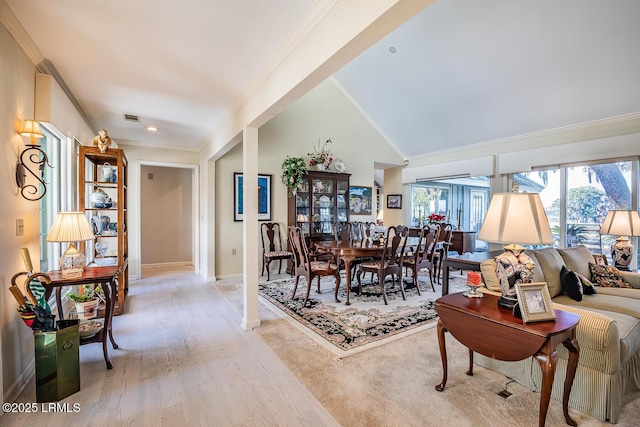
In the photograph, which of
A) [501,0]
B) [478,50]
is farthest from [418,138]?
[501,0]

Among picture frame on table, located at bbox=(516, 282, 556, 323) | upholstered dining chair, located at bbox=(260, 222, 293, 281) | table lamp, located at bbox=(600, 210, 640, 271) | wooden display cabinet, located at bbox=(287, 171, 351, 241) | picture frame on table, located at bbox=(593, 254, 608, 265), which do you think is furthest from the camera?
wooden display cabinet, located at bbox=(287, 171, 351, 241)

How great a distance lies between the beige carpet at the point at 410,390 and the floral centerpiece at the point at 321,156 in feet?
12.6

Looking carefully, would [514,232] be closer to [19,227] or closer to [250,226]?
[250,226]

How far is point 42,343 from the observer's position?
1.88 metres

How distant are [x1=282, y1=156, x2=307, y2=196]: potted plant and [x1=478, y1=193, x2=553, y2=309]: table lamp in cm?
406

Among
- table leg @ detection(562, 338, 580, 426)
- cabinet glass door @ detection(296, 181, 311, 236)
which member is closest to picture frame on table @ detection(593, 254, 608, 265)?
table leg @ detection(562, 338, 580, 426)

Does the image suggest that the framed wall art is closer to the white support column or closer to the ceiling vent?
the white support column

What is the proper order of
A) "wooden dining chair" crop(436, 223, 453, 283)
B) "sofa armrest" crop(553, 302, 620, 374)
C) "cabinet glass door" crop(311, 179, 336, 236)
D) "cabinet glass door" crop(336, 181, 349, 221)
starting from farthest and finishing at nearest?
"cabinet glass door" crop(336, 181, 349, 221) < "cabinet glass door" crop(311, 179, 336, 236) < "wooden dining chair" crop(436, 223, 453, 283) < "sofa armrest" crop(553, 302, 620, 374)

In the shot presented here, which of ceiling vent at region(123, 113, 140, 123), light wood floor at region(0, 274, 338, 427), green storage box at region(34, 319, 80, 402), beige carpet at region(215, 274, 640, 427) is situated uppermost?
ceiling vent at region(123, 113, 140, 123)

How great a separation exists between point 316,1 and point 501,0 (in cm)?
280

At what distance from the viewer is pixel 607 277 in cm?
282

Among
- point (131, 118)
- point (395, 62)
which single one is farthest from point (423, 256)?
point (131, 118)

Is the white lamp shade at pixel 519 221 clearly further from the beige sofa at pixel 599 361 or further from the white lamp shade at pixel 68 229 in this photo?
the white lamp shade at pixel 68 229

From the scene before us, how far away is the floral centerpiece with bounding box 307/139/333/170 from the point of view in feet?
19.5
